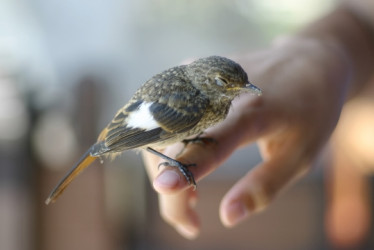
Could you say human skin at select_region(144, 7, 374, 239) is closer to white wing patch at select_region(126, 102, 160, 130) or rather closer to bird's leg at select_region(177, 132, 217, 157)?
bird's leg at select_region(177, 132, 217, 157)

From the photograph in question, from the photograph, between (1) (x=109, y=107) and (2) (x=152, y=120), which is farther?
(1) (x=109, y=107)

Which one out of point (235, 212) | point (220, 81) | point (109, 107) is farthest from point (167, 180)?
point (109, 107)

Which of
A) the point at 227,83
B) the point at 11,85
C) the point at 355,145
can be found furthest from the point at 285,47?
the point at 11,85

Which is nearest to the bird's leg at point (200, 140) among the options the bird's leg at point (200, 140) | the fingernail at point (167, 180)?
the bird's leg at point (200, 140)

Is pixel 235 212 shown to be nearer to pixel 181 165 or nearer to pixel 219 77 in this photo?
pixel 181 165

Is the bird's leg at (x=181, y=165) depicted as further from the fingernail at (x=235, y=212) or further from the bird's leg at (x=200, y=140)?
the fingernail at (x=235, y=212)
